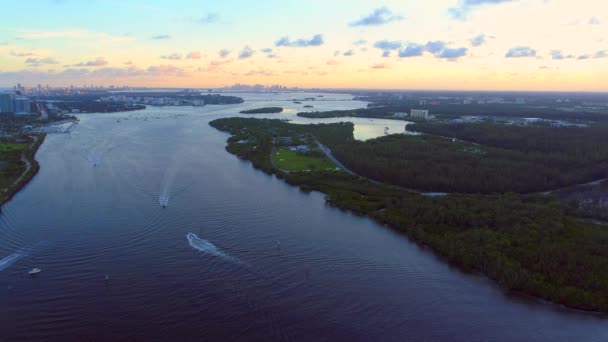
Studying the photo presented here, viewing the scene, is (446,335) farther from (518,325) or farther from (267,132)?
(267,132)

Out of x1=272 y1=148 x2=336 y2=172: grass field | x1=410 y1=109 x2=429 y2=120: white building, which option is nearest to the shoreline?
x1=272 y1=148 x2=336 y2=172: grass field

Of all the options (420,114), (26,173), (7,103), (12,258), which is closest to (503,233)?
(12,258)

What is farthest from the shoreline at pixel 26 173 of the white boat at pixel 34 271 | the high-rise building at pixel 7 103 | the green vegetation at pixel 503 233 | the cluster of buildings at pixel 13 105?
the high-rise building at pixel 7 103

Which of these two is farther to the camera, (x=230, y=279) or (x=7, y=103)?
(x=7, y=103)

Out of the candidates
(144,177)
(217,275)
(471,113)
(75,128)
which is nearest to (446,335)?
(217,275)

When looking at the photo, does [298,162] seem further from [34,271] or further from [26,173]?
[34,271]

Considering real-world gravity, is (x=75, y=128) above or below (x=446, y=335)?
above
